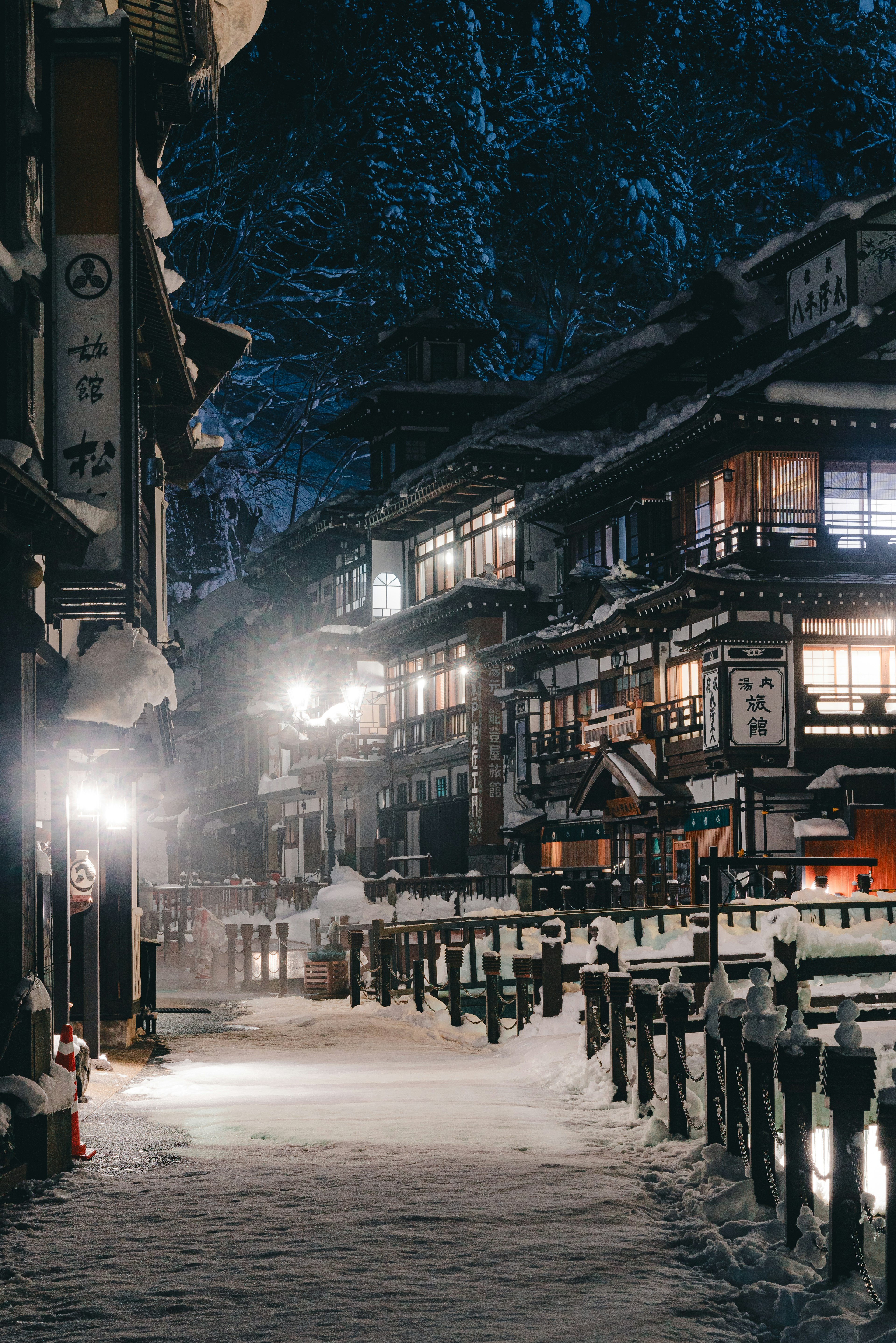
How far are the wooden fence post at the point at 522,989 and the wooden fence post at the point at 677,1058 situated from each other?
776 centimetres

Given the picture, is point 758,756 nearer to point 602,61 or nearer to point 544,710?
point 544,710

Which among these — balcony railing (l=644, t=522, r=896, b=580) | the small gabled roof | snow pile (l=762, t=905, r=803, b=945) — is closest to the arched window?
balcony railing (l=644, t=522, r=896, b=580)

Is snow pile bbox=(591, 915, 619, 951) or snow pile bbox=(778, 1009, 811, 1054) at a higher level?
snow pile bbox=(778, 1009, 811, 1054)

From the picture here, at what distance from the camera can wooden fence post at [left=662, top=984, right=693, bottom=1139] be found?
930cm

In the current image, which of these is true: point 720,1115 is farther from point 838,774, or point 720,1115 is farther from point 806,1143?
point 838,774

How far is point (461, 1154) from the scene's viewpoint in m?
9.09

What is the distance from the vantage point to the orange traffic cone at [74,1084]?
904 centimetres

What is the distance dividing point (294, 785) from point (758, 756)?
2758 centimetres

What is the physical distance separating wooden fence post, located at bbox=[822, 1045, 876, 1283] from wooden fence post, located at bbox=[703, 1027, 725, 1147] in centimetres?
249

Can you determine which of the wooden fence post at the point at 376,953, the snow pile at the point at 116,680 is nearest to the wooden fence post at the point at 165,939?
the wooden fence post at the point at 376,953

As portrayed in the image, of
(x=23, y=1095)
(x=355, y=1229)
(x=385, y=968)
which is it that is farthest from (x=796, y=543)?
(x=355, y=1229)

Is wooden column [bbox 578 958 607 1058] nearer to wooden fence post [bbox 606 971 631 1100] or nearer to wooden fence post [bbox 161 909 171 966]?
wooden fence post [bbox 606 971 631 1100]

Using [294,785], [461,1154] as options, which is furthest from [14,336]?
[294,785]

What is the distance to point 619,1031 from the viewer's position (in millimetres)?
11805
